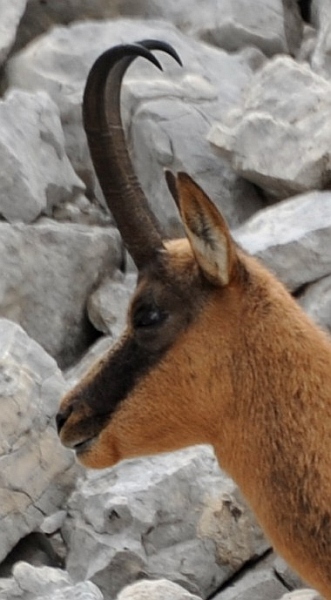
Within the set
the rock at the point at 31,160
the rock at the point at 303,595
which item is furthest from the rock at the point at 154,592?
the rock at the point at 31,160

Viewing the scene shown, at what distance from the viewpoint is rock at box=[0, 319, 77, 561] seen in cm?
859

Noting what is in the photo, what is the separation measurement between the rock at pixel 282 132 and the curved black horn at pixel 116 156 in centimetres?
404

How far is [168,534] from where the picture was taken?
8461mm

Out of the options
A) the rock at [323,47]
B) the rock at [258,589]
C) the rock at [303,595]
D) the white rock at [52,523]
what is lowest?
the rock at [258,589]

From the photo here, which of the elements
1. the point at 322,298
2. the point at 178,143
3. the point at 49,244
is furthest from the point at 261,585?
the point at 178,143

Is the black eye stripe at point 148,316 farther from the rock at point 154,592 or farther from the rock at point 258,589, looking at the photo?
the rock at point 258,589

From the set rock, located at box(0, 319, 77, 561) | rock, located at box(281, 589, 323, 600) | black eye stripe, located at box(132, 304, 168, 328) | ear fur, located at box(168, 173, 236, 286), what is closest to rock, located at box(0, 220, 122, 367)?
rock, located at box(0, 319, 77, 561)

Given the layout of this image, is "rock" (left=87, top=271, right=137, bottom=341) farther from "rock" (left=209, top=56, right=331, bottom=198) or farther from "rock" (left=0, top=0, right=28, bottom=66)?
"rock" (left=0, top=0, right=28, bottom=66)

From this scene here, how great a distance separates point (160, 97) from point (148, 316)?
5.67 meters

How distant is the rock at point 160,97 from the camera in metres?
11.1

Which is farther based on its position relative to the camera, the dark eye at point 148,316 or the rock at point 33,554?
the rock at point 33,554

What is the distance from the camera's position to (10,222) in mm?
10430

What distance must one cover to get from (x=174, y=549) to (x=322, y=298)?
6.22 ft

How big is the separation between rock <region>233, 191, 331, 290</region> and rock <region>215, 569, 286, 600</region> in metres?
2.03
